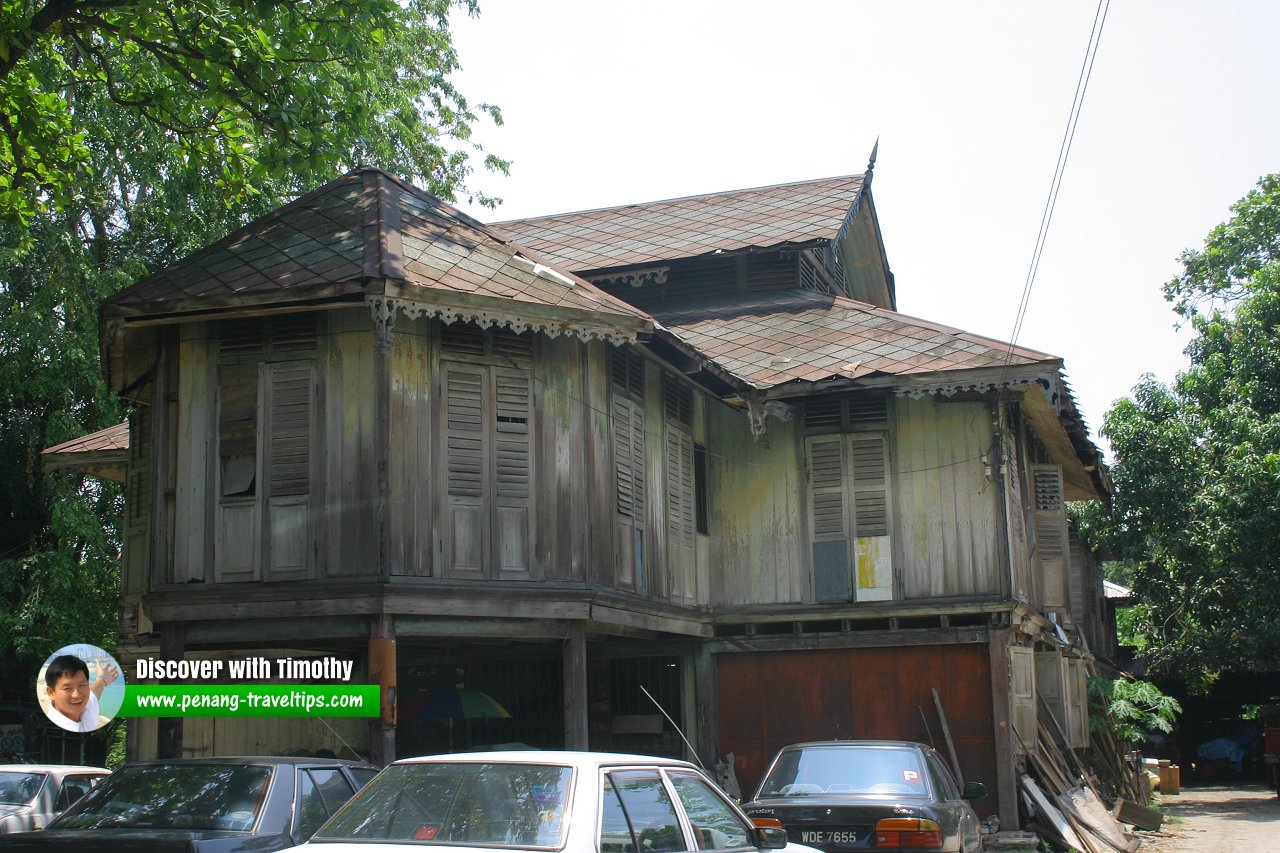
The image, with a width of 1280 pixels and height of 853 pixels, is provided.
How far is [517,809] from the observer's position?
6051mm

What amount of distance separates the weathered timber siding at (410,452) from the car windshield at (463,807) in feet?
21.3

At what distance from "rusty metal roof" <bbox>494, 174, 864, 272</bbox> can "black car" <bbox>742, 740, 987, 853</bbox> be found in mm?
10285

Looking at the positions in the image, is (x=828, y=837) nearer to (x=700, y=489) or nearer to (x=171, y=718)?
(x=171, y=718)

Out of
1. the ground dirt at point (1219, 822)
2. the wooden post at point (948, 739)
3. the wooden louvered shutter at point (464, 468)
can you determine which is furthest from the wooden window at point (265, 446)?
the ground dirt at point (1219, 822)

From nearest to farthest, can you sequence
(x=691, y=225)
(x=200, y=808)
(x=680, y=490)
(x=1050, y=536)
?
(x=200, y=808), (x=680, y=490), (x=1050, y=536), (x=691, y=225)

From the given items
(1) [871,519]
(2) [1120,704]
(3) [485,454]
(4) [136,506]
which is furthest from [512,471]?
(2) [1120,704]

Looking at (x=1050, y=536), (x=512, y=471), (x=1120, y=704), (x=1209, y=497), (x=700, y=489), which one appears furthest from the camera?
(x=1209, y=497)

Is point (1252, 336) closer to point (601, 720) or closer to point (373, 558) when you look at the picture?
point (601, 720)

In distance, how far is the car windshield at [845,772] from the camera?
36.2 ft

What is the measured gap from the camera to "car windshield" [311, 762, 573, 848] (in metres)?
5.95

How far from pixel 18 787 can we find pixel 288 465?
148 inches

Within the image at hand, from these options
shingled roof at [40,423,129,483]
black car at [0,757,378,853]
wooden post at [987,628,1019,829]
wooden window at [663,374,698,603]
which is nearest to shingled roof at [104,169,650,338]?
wooden window at [663,374,698,603]

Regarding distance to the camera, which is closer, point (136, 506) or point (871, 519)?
point (871, 519)

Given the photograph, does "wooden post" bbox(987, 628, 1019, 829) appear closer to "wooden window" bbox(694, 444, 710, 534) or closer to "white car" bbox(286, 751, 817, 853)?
"wooden window" bbox(694, 444, 710, 534)
